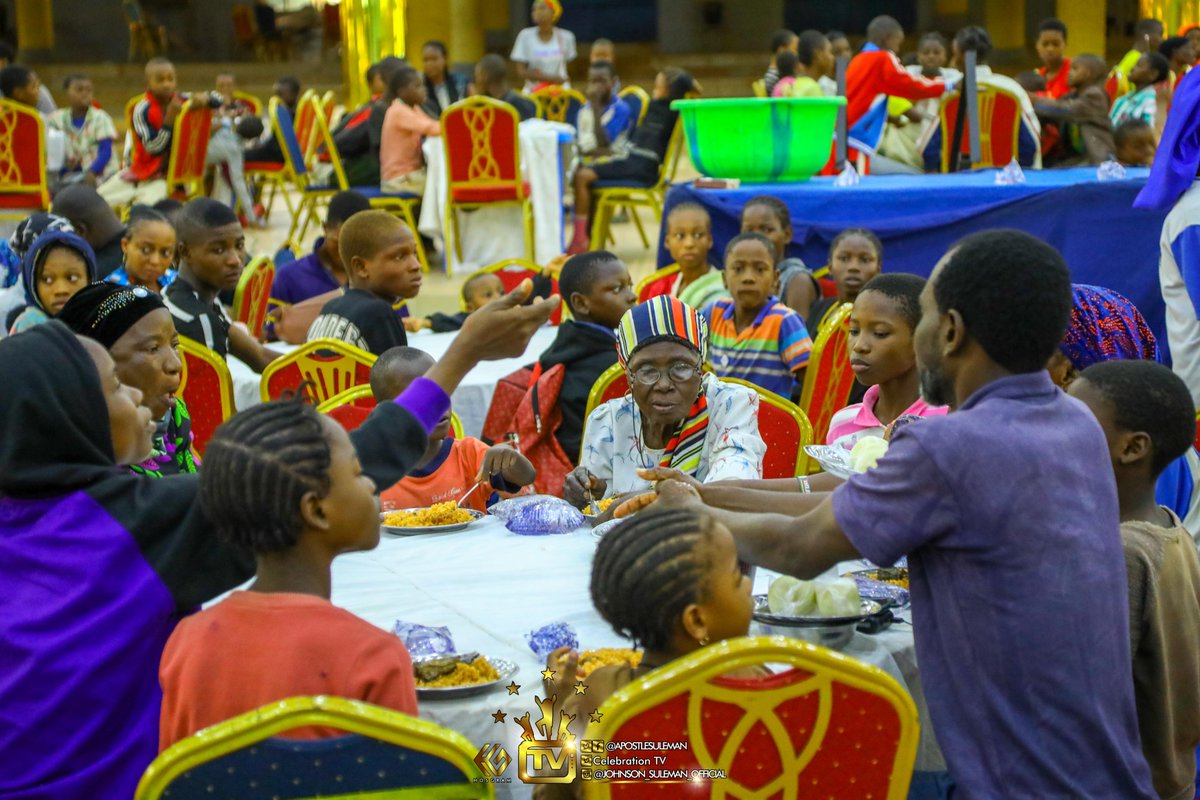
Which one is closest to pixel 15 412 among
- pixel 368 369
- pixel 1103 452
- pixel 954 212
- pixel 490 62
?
pixel 1103 452

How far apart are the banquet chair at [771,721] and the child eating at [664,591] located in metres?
0.14

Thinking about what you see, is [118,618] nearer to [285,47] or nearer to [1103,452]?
[1103,452]

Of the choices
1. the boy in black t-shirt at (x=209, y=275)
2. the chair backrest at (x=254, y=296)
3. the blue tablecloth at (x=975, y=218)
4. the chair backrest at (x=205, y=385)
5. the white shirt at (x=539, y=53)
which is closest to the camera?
the chair backrest at (x=205, y=385)

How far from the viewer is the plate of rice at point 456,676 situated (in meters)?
2.11

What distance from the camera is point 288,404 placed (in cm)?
200

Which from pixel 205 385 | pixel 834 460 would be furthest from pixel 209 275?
pixel 834 460

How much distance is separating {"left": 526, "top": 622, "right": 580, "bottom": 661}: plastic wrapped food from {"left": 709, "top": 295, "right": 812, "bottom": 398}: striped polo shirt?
9.09 ft

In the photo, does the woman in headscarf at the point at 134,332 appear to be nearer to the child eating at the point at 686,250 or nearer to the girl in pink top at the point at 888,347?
the girl in pink top at the point at 888,347

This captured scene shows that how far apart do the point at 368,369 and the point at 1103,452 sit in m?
2.77

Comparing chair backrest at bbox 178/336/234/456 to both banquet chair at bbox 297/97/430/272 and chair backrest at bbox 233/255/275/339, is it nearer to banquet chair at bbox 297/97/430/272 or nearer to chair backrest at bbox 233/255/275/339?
chair backrest at bbox 233/255/275/339

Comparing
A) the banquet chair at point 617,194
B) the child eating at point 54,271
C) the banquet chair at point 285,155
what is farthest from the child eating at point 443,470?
the banquet chair at point 285,155

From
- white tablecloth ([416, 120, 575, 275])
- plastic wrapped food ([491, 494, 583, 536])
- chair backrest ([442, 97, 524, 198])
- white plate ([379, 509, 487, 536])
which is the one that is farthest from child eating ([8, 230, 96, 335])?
white tablecloth ([416, 120, 575, 275])

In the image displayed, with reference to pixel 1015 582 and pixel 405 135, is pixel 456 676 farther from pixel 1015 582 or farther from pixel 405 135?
pixel 405 135

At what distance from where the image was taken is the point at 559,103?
493 inches
